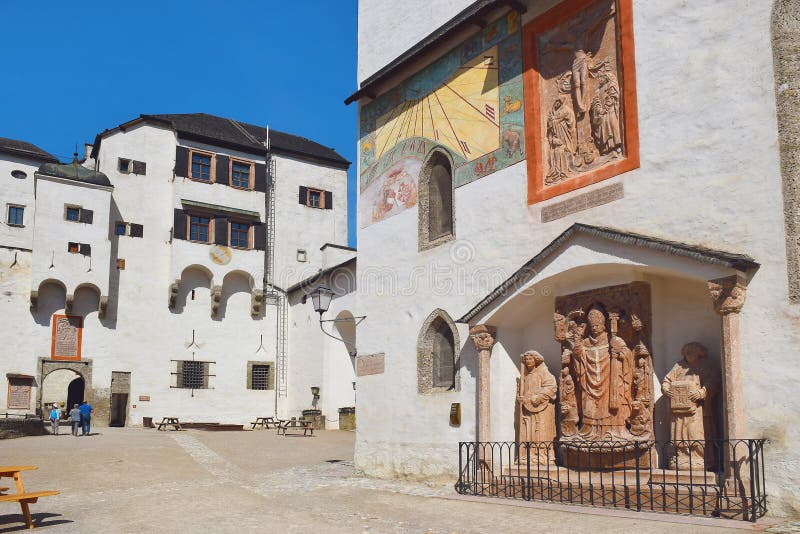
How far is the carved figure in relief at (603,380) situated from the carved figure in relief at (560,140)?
2.20 meters

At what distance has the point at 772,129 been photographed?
8.76 metres

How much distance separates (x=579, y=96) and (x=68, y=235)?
22.9 metres

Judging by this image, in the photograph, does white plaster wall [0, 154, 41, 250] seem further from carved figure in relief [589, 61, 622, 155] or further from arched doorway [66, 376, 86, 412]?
carved figure in relief [589, 61, 622, 155]

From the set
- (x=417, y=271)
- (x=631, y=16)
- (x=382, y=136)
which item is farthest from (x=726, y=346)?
(x=382, y=136)

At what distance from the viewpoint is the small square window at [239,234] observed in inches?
1278

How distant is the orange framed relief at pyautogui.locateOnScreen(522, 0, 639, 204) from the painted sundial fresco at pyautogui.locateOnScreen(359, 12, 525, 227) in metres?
0.36

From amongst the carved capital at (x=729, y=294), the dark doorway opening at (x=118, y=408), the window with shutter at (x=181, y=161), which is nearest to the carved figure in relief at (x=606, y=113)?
the carved capital at (x=729, y=294)

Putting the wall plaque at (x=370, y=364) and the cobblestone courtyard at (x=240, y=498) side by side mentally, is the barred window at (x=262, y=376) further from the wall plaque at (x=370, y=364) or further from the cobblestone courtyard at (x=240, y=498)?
the wall plaque at (x=370, y=364)

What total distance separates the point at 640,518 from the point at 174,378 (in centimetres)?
2506

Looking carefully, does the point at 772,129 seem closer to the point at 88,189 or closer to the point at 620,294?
the point at 620,294

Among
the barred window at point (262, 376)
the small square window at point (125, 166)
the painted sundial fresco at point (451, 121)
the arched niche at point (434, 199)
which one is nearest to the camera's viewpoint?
the painted sundial fresco at point (451, 121)

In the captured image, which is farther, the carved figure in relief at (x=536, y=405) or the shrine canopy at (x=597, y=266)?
the carved figure in relief at (x=536, y=405)

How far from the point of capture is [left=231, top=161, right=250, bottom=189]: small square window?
109 ft

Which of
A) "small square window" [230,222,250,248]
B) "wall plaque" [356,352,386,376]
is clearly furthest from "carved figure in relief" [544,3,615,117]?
"small square window" [230,222,250,248]
